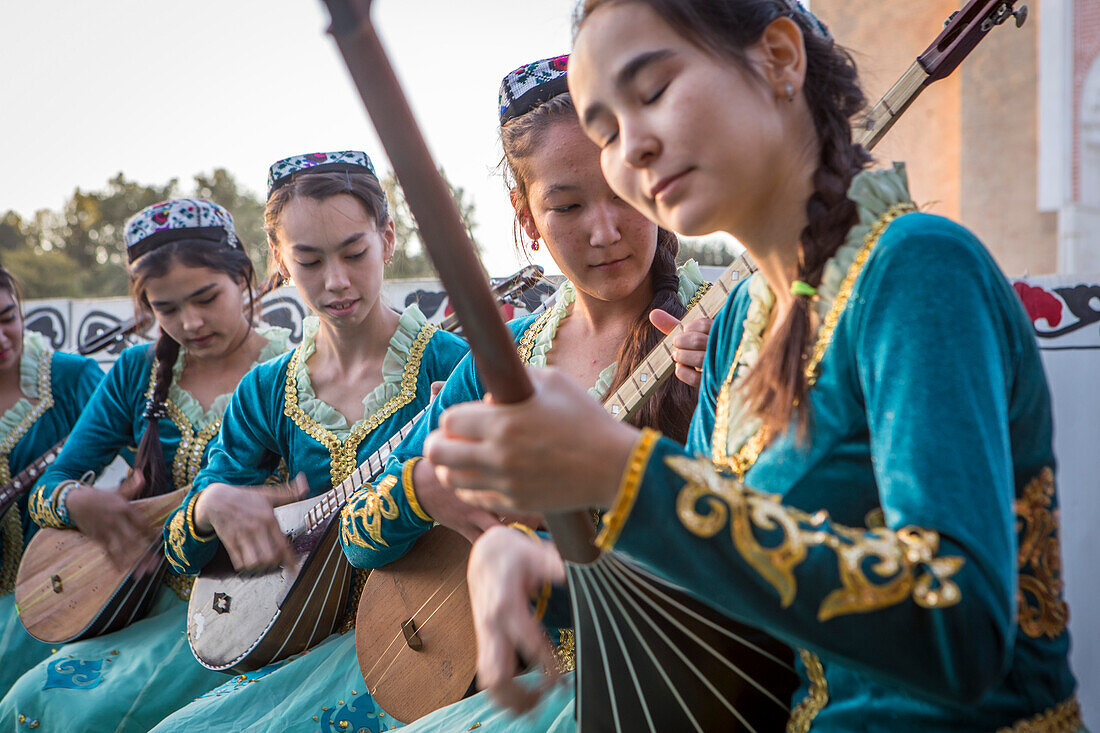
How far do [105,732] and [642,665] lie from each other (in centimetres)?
192

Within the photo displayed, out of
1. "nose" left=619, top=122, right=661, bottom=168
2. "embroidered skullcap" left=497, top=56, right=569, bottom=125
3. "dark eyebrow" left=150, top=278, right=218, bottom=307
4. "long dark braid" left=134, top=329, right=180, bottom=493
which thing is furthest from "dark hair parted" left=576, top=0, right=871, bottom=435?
"long dark braid" left=134, top=329, right=180, bottom=493

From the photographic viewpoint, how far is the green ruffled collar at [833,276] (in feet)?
3.20

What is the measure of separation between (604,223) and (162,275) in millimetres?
1825

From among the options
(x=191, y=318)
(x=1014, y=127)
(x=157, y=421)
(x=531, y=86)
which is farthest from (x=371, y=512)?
(x=1014, y=127)

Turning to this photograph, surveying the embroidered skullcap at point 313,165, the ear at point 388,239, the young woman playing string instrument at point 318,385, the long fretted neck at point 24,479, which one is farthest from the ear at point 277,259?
the long fretted neck at point 24,479

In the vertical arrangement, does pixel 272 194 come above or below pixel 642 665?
above

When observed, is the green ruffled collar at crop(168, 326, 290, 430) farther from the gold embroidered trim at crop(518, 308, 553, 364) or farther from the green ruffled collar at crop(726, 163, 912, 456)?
the green ruffled collar at crop(726, 163, 912, 456)

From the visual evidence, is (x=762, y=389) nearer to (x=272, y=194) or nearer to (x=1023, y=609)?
(x=1023, y=609)

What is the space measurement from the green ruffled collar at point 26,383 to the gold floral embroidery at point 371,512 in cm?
230

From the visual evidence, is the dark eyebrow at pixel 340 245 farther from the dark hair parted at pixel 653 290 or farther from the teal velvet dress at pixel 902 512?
the teal velvet dress at pixel 902 512

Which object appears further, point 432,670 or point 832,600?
point 432,670

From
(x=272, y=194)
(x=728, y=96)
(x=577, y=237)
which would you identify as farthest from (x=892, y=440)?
(x=272, y=194)

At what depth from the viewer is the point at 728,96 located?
98 centimetres

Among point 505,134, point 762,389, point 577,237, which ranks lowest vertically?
point 762,389
